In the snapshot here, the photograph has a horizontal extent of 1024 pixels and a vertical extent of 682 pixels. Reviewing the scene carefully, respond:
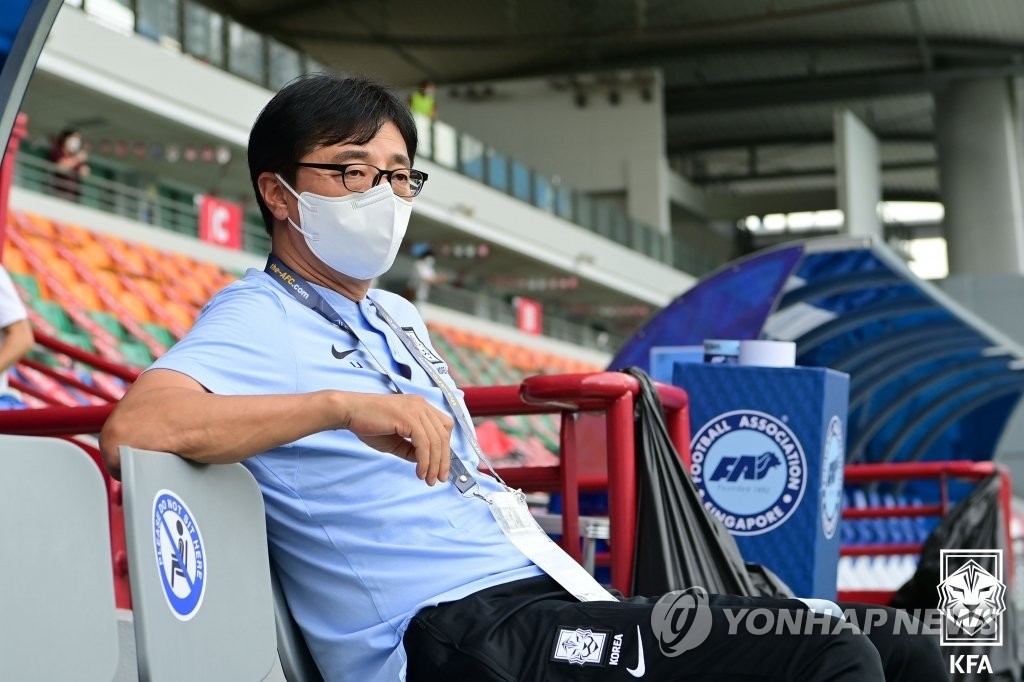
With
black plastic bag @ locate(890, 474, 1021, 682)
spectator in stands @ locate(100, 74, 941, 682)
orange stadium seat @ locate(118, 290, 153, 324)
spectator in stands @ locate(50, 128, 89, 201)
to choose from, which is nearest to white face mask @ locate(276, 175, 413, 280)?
spectator in stands @ locate(100, 74, 941, 682)

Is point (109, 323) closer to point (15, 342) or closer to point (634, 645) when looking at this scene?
point (15, 342)

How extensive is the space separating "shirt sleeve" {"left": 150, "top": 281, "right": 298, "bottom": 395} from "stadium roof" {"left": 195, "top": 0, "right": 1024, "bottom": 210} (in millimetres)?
29546

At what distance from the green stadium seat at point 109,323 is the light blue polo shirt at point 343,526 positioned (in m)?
11.0

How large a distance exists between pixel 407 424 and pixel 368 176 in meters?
0.58

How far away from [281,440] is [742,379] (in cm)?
209

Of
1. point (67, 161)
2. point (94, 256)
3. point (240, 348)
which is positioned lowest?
point (240, 348)


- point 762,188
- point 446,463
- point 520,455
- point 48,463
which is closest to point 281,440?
point 446,463

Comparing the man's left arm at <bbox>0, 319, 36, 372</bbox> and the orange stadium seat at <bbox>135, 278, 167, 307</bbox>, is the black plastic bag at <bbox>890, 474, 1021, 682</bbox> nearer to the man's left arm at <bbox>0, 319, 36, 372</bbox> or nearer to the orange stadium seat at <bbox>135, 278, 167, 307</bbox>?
the man's left arm at <bbox>0, 319, 36, 372</bbox>

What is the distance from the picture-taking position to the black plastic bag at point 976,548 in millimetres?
3811

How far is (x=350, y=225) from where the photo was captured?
2.08 m

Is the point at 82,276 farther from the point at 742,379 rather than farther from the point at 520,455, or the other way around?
the point at 742,379

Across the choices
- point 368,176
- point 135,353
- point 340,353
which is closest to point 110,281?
point 135,353

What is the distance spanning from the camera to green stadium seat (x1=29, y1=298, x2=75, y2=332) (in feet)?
37.7

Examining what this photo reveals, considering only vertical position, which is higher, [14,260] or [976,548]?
[14,260]
